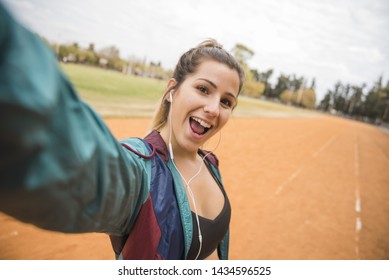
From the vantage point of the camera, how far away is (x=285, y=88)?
225 ft

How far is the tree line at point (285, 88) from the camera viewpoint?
3853 centimetres

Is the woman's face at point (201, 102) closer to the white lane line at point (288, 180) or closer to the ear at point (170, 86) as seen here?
the ear at point (170, 86)

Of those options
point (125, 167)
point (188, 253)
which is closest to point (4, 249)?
point (188, 253)

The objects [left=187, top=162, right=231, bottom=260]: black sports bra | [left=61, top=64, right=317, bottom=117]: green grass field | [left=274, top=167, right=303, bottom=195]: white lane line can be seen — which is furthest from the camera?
[left=61, top=64, right=317, bottom=117]: green grass field

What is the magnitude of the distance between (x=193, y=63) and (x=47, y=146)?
1231 millimetres

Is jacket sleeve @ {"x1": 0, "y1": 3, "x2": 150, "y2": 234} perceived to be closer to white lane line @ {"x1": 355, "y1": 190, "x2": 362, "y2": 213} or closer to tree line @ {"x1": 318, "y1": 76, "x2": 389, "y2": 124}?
white lane line @ {"x1": 355, "y1": 190, "x2": 362, "y2": 213}

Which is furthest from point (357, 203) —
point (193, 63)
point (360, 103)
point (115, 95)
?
point (360, 103)

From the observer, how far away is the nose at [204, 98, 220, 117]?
139 cm

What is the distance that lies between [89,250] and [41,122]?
3.42 metres

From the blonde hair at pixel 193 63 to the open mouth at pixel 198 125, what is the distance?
0.82ft

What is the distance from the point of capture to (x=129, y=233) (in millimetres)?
935

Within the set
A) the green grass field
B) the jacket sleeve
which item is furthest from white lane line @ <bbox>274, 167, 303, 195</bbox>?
the jacket sleeve

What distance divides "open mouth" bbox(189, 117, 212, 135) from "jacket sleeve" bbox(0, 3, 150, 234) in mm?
883
